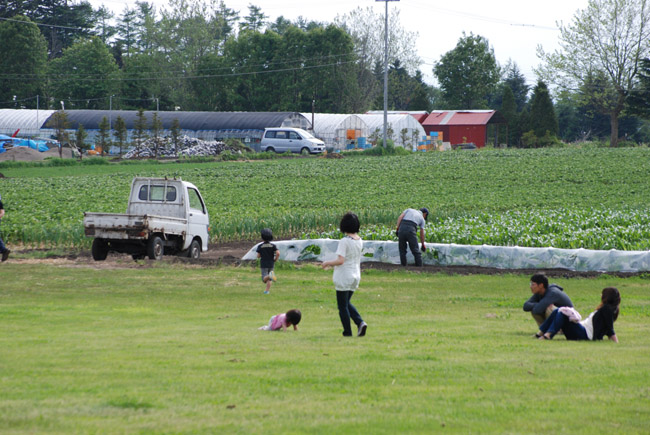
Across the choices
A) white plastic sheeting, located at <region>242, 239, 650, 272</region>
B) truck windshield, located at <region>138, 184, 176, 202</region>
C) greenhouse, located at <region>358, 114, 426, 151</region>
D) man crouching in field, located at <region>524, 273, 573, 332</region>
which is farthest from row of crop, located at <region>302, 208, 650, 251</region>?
greenhouse, located at <region>358, 114, 426, 151</region>

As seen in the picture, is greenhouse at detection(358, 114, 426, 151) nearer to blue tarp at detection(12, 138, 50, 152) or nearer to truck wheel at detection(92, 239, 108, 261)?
blue tarp at detection(12, 138, 50, 152)

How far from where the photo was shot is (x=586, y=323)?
9.99 metres

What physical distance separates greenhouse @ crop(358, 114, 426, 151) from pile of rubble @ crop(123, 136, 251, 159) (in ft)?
57.4

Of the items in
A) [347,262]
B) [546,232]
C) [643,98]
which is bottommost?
[546,232]

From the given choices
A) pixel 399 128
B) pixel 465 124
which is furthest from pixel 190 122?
pixel 465 124

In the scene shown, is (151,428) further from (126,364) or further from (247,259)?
(247,259)

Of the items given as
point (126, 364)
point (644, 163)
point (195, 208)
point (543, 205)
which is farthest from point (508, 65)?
point (126, 364)

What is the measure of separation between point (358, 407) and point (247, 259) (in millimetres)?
13956

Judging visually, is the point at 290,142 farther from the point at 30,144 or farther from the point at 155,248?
the point at 155,248

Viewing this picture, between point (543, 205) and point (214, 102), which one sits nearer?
point (543, 205)

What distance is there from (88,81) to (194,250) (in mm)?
86433

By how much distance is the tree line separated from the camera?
292 feet

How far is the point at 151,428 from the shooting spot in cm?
541

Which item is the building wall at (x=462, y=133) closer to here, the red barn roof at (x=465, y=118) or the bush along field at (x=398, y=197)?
the red barn roof at (x=465, y=118)
